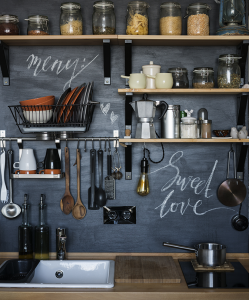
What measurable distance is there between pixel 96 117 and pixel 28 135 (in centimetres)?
47

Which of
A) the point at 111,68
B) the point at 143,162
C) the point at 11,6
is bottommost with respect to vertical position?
→ the point at 143,162

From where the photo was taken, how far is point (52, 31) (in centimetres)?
214

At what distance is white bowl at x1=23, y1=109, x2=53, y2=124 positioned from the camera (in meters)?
1.94

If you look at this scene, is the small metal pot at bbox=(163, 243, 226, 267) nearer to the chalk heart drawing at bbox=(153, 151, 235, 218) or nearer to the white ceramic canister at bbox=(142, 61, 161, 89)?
the chalk heart drawing at bbox=(153, 151, 235, 218)

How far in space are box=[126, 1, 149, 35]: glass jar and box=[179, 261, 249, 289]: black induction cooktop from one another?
4.73 feet

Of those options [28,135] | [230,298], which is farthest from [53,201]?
[230,298]

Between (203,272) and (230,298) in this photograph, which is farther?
(203,272)

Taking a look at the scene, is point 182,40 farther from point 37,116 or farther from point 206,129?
point 37,116

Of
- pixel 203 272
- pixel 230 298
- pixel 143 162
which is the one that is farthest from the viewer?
pixel 143 162

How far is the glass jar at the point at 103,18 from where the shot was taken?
6.36ft

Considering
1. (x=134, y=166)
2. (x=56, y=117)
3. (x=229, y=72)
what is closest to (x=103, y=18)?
(x=56, y=117)

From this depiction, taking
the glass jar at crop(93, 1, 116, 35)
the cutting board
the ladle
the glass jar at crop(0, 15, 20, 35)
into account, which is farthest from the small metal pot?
the glass jar at crop(0, 15, 20, 35)

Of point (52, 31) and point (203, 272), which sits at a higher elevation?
point (52, 31)

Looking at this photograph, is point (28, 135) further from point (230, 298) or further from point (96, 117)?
point (230, 298)
